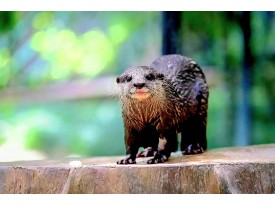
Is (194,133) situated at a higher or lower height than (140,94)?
lower

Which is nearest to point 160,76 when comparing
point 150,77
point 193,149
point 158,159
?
point 150,77

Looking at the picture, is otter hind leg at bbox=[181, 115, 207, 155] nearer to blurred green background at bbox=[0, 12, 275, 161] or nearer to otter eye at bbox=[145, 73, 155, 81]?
otter eye at bbox=[145, 73, 155, 81]

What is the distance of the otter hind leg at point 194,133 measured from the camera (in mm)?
2379

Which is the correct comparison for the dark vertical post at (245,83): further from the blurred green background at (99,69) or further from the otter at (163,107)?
the otter at (163,107)

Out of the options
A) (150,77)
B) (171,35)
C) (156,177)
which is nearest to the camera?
(156,177)

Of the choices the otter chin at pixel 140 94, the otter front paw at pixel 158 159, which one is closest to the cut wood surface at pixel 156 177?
the otter front paw at pixel 158 159

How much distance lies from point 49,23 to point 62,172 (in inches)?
44.8

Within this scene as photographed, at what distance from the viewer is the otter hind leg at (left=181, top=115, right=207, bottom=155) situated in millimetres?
2379

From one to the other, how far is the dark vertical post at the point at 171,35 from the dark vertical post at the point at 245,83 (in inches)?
12.7

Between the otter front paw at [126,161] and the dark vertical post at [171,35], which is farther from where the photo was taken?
the dark vertical post at [171,35]

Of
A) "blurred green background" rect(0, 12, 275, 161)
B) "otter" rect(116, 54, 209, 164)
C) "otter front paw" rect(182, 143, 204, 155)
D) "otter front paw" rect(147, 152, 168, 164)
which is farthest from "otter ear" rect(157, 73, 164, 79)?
"blurred green background" rect(0, 12, 275, 161)

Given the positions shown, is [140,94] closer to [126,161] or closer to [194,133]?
[126,161]

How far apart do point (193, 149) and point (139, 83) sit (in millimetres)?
486

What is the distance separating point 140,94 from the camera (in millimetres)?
2023
